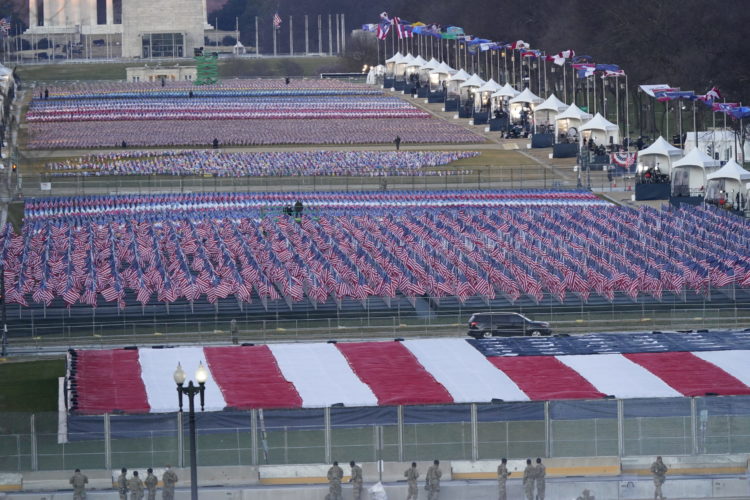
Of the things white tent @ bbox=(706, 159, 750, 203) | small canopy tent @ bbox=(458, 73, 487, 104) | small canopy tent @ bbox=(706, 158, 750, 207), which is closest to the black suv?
small canopy tent @ bbox=(706, 158, 750, 207)

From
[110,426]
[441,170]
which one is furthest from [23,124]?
[110,426]

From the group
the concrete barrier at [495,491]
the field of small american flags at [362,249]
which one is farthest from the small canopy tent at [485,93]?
the concrete barrier at [495,491]

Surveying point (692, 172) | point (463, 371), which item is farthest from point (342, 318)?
point (692, 172)

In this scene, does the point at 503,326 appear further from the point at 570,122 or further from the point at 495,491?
the point at 570,122

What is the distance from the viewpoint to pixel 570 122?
4788 inches

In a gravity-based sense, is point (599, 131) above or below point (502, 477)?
above

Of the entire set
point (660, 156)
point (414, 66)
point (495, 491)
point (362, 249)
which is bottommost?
point (495, 491)

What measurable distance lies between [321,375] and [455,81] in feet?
348

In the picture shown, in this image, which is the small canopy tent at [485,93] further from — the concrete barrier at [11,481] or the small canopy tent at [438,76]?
the concrete barrier at [11,481]

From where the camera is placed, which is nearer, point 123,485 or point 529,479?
point 123,485

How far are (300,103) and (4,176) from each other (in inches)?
1924

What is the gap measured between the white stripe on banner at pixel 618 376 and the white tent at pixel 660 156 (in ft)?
166

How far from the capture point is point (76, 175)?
104812 mm

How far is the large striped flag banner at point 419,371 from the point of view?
152 ft
